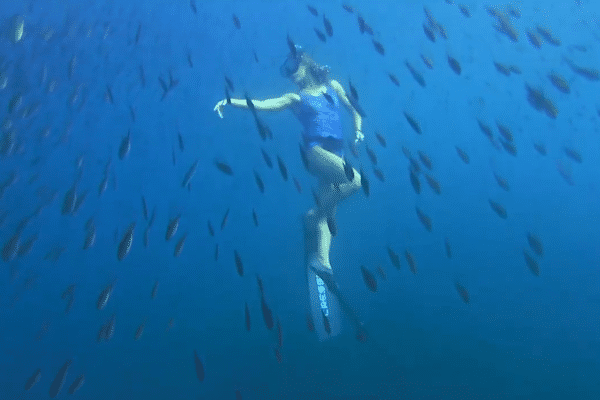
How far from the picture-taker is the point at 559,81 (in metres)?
4.04

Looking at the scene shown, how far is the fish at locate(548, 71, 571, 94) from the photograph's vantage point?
4000 millimetres

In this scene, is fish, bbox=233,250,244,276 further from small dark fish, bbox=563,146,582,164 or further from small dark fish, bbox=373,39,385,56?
small dark fish, bbox=563,146,582,164

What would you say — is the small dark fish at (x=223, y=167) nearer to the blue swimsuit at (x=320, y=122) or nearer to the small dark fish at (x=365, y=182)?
the blue swimsuit at (x=320, y=122)

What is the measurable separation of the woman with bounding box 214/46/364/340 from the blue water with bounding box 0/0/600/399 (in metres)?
0.71

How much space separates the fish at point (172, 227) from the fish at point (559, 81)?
374 centimetres

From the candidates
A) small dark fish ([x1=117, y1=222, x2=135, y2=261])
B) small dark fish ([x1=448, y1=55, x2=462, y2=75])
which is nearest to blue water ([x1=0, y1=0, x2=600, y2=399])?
small dark fish ([x1=448, y1=55, x2=462, y2=75])

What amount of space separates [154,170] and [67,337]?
12519mm

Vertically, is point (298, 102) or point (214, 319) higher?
point (298, 102)

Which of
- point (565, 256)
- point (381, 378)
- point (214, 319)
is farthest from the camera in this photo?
point (565, 256)

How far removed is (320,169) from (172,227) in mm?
1693

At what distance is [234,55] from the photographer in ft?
71.9

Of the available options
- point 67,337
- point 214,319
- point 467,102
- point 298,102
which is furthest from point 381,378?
point 467,102

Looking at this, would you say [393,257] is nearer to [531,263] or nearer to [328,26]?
[531,263]

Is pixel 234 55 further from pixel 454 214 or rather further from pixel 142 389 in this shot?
pixel 142 389
